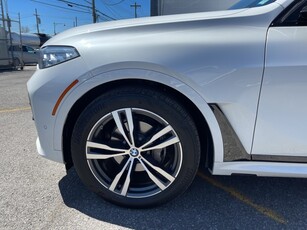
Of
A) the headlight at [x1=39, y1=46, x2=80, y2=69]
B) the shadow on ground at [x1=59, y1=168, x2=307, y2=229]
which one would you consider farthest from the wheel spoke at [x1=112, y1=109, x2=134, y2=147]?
the shadow on ground at [x1=59, y1=168, x2=307, y2=229]

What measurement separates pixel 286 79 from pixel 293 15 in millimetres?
421

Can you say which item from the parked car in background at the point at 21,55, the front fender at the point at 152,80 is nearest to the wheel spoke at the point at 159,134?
the front fender at the point at 152,80

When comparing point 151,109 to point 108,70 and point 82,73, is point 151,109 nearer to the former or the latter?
point 108,70

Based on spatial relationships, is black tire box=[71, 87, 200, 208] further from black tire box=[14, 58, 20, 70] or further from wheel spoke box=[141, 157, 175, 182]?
black tire box=[14, 58, 20, 70]

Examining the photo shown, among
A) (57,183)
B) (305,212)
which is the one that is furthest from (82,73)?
(305,212)

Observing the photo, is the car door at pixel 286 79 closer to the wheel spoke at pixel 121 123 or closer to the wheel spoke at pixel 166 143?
the wheel spoke at pixel 166 143

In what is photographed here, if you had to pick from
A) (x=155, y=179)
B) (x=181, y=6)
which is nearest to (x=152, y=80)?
(x=155, y=179)

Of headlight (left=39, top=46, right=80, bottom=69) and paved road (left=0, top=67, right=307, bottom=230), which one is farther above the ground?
headlight (left=39, top=46, right=80, bottom=69)

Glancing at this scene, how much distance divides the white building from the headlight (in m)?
3.45

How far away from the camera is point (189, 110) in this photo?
1.95 m

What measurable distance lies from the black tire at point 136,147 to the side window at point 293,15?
Answer: 2.81 feet

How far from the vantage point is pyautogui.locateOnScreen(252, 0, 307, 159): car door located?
1698 millimetres

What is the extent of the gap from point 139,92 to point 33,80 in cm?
88

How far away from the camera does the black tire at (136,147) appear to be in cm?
189
